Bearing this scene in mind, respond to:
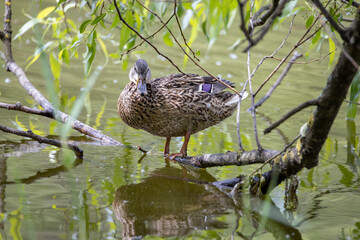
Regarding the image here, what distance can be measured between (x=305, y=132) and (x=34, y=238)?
163 cm

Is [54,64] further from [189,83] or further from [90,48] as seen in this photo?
[90,48]

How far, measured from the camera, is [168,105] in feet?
14.7

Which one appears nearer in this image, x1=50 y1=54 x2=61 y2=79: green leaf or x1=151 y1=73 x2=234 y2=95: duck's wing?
x1=151 y1=73 x2=234 y2=95: duck's wing

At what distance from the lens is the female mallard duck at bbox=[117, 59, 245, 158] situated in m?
4.44

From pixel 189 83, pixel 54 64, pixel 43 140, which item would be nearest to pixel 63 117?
pixel 43 140

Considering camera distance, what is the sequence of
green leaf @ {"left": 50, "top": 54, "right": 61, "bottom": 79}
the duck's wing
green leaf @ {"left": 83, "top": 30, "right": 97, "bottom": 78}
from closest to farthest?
1. green leaf @ {"left": 83, "top": 30, "right": 97, "bottom": 78}
2. the duck's wing
3. green leaf @ {"left": 50, "top": 54, "right": 61, "bottom": 79}

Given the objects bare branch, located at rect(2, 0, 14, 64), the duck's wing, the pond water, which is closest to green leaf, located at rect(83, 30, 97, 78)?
the pond water

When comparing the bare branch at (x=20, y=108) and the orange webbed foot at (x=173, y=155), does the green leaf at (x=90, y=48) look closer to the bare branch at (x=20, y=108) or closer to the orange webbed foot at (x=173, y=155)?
the bare branch at (x=20, y=108)

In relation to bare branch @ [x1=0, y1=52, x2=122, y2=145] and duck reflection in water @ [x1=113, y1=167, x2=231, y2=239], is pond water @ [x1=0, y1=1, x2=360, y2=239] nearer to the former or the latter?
duck reflection in water @ [x1=113, y1=167, x2=231, y2=239]

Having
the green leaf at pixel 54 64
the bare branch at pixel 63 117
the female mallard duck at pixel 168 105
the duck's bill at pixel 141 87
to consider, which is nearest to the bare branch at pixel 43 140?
the bare branch at pixel 63 117

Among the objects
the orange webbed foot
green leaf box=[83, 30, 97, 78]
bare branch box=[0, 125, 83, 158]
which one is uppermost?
green leaf box=[83, 30, 97, 78]

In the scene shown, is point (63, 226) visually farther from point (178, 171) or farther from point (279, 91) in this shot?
point (279, 91)

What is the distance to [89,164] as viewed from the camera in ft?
13.4

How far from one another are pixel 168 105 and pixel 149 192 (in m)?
1.07
